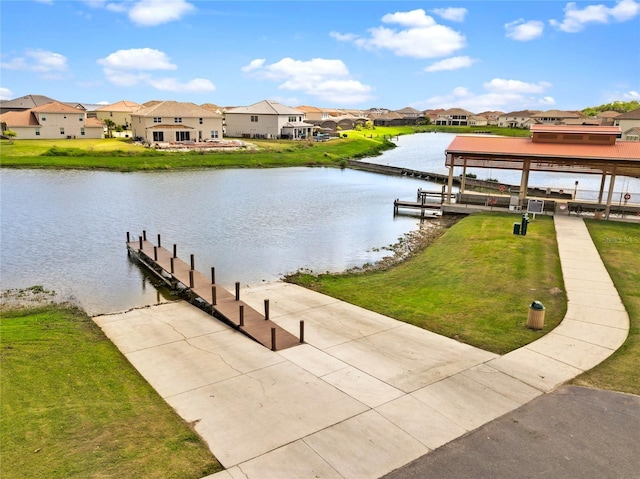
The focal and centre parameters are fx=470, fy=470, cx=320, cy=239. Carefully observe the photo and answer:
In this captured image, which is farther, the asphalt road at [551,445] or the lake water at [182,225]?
the lake water at [182,225]

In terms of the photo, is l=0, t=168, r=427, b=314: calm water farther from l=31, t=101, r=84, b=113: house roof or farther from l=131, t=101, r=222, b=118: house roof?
l=31, t=101, r=84, b=113: house roof

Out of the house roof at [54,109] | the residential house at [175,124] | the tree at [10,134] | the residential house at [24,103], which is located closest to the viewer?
the tree at [10,134]

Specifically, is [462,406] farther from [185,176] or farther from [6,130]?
[6,130]

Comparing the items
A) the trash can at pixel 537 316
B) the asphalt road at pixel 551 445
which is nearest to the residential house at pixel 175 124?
the trash can at pixel 537 316

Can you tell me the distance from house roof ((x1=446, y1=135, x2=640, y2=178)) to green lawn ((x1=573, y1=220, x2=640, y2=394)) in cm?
400

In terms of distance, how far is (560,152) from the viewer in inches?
1177

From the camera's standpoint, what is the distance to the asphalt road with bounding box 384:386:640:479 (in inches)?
281

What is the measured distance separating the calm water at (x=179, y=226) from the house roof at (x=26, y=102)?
56.0m

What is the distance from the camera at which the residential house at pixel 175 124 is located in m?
72.8

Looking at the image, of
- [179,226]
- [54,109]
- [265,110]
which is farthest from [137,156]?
[179,226]

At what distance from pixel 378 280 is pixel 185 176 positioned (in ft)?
132

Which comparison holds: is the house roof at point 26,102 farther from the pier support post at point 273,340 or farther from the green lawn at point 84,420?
the pier support post at point 273,340

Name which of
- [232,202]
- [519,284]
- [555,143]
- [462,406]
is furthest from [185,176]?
[462,406]

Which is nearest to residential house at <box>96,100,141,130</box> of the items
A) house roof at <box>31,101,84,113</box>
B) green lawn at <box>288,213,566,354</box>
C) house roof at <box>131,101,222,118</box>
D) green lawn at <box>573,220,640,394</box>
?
house roof at <box>31,101,84,113</box>
